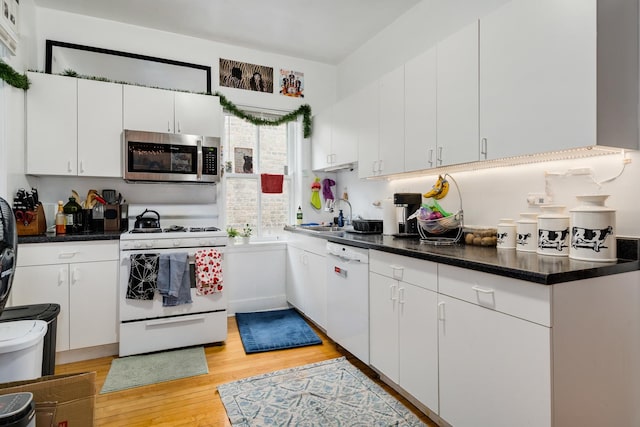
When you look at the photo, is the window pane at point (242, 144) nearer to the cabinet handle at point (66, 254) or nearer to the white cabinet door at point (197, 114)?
the white cabinet door at point (197, 114)

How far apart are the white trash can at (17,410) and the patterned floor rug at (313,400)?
3.43 ft

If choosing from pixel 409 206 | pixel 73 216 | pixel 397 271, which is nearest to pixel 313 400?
pixel 397 271

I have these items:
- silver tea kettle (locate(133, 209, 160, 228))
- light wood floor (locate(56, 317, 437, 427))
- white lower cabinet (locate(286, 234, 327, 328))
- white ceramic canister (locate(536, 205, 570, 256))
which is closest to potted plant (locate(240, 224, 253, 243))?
white lower cabinet (locate(286, 234, 327, 328))

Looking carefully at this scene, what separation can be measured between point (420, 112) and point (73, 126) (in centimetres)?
282

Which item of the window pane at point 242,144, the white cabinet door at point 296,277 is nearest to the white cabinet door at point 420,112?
the white cabinet door at point 296,277

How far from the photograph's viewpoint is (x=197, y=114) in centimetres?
335

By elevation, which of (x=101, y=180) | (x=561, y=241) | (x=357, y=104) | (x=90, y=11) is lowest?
(x=561, y=241)

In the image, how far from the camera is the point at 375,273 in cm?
Answer: 224

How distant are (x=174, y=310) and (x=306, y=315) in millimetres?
1211

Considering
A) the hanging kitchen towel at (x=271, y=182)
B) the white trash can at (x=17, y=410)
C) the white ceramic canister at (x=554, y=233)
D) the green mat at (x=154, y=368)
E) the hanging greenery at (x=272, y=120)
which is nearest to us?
the white trash can at (x=17, y=410)

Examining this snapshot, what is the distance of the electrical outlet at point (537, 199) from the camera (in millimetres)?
1913

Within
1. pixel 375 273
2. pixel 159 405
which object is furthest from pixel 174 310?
pixel 375 273

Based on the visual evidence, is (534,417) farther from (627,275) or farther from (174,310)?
(174,310)

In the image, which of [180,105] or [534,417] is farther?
[180,105]
